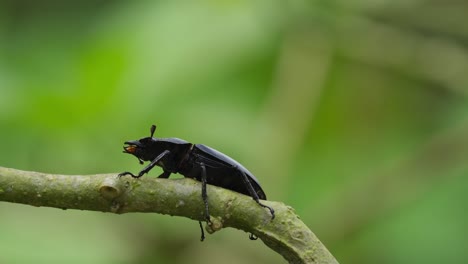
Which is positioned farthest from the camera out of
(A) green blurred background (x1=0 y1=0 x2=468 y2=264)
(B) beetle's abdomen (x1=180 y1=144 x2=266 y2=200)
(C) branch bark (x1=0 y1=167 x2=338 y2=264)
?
(A) green blurred background (x1=0 y1=0 x2=468 y2=264)

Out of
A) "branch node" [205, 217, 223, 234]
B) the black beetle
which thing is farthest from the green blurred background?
"branch node" [205, 217, 223, 234]

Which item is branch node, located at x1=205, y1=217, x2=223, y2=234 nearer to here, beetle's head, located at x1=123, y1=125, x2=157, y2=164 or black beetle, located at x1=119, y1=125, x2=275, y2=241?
black beetle, located at x1=119, y1=125, x2=275, y2=241

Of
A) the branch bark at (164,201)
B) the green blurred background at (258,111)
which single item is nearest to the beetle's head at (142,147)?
the branch bark at (164,201)

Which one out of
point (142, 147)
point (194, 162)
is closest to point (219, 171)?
point (194, 162)

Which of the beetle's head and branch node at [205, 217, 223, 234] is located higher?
the beetle's head

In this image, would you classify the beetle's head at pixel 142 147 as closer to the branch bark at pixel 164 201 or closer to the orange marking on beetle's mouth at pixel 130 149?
the orange marking on beetle's mouth at pixel 130 149

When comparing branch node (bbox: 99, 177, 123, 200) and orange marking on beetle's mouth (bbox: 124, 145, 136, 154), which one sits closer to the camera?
branch node (bbox: 99, 177, 123, 200)

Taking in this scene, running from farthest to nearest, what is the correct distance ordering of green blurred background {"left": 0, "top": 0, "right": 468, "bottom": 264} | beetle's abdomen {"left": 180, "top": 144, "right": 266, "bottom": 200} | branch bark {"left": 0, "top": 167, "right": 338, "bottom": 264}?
green blurred background {"left": 0, "top": 0, "right": 468, "bottom": 264}
beetle's abdomen {"left": 180, "top": 144, "right": 266, "bottom": 200}
branch bark {"left": 0, "top": 167, "right": 338, "bottom": 264}

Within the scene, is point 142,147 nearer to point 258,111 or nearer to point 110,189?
point 110,189
